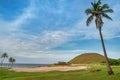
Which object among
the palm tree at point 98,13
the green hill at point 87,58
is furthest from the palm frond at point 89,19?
the green hill at point 87,58

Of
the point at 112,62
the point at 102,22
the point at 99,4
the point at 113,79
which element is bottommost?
the point at 113,79

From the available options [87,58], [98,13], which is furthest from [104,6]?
[87,58]

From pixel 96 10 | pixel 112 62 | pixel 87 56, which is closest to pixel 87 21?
pixel 96 10

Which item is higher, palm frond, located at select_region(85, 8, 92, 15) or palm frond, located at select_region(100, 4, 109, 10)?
palm frond, located at select_region(100, 4, 109, 10)

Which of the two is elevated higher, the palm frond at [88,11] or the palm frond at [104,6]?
the palm frond at [104,6]

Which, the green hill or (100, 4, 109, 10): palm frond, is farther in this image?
the green hill

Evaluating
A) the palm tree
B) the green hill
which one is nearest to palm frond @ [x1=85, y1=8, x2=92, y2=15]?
the palm tree

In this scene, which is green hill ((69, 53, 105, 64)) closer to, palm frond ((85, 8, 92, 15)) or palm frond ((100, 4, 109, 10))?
palm frond ((85, 8, 92, 15))

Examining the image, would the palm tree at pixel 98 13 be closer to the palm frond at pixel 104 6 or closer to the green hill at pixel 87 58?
the palm frond at pixel 104 6

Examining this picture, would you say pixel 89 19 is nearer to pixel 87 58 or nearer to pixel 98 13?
pixel 98 13

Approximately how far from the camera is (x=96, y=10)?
190 feet

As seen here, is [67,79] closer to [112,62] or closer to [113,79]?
[113,79]

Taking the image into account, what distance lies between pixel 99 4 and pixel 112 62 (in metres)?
40.0

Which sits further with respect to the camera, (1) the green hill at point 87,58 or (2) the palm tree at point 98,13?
(1) the green hill at point 87,58
